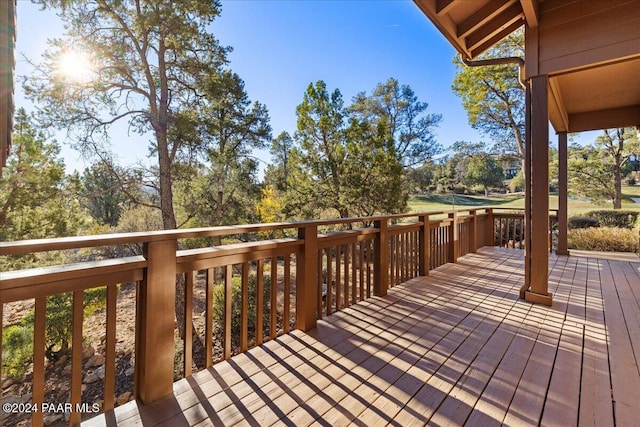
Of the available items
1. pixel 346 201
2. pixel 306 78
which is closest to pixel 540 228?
pixel 346 201

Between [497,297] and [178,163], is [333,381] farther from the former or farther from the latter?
[178,163]

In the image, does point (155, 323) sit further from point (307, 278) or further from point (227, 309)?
point (307, 278)

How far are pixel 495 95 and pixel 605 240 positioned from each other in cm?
801

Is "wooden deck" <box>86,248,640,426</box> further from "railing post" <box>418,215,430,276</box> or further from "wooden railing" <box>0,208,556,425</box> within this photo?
"railing post" <box>418,215,430,276</box>

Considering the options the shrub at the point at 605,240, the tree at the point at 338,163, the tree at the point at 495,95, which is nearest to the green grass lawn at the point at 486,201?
the tree at the point at 495,95

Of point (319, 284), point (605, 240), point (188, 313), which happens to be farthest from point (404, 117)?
point (188, 313)

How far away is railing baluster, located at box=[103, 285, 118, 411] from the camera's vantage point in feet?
4.83

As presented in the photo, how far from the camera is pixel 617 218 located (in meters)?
9.89

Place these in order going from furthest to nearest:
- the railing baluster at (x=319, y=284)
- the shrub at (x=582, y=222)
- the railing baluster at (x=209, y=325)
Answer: the shrub at (x=582, y=222) < the railing baluster at (x=319, y=284) < the railing baluster at (x=209, y=325)

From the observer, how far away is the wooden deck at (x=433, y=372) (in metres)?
1.50

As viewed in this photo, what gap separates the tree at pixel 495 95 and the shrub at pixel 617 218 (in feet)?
12.4

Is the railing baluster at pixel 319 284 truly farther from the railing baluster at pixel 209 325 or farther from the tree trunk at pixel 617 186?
the tree trunk at pixel 617 186

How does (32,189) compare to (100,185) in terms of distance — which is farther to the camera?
(100,185)

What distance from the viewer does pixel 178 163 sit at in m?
8.53
